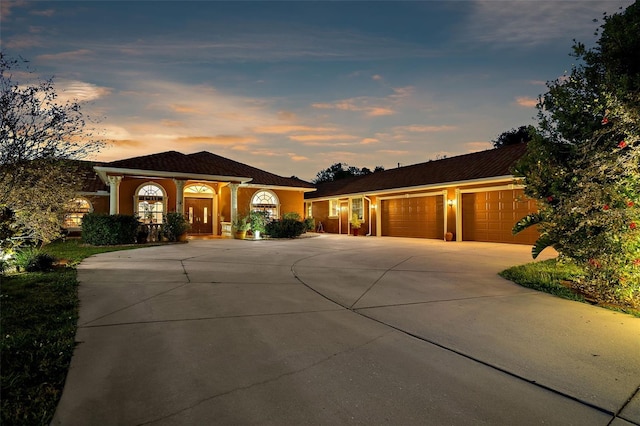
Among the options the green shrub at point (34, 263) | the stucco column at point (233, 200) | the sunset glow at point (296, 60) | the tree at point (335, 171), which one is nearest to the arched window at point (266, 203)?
the stucco column at point (233, 200)

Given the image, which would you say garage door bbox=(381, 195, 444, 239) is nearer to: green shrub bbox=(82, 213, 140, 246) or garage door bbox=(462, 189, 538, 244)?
garage door bbox=(462, 189, 538, 244)

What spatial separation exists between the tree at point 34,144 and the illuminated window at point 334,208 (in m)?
17.6

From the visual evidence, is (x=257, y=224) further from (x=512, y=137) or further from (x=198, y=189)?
(x=512, y=137)

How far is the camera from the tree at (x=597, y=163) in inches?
182

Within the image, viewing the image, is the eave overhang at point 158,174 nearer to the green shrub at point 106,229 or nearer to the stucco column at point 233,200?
the stucco column at point 233,200

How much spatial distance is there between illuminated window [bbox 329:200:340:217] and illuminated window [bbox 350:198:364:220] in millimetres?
1707

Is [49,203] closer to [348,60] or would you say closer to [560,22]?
[348,60]

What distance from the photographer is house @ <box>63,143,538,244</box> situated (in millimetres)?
14362

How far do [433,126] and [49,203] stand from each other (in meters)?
17.6

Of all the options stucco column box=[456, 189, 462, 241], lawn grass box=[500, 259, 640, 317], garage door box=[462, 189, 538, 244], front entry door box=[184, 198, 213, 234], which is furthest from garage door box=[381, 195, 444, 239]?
front entry door box=[184, 198, 213, 234]

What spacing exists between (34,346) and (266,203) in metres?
18.1

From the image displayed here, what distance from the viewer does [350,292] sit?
538cm

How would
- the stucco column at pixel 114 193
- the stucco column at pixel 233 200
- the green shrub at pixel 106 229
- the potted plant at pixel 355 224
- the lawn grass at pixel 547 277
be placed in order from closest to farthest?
the lawn grass at pixel 547 277, the green shrub at pixel 106 229, the stucco column at pixel 114 193, the stucco column at pixel 233 200, the potted plant at pixel 355 224

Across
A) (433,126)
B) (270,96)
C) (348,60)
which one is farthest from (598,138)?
(433,126)
